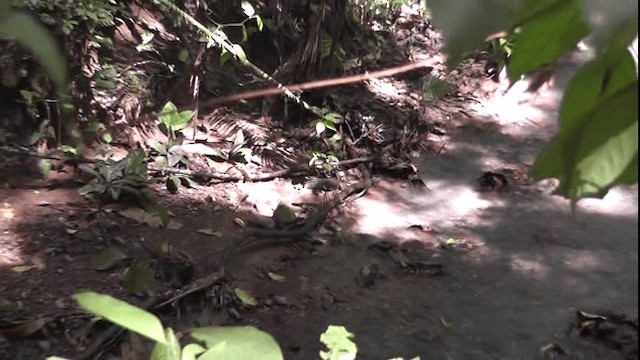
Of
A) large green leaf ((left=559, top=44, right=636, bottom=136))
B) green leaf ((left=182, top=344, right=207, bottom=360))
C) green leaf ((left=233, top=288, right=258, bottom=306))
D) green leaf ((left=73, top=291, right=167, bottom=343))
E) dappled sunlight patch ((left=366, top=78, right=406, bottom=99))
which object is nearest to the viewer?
large green leaf ((left=559, top=44, right=636, bottom=136))

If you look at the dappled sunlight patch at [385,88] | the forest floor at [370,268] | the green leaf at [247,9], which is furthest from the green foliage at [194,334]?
the dappled sunlight patch at [385,88]

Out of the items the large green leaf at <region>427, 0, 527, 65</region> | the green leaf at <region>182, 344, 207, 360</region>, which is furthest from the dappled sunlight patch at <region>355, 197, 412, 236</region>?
the large green leaf at <region>427, 0, 527, 65</region>

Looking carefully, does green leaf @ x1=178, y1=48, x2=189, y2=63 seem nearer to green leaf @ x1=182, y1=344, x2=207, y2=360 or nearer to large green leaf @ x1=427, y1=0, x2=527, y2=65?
green leaf @ x1=182, y1=344, x2=207, y2=360

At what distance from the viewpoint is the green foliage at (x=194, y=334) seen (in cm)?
73

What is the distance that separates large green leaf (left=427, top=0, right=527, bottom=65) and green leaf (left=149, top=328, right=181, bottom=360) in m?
0.72

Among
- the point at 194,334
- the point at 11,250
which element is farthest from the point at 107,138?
the point at 194,334

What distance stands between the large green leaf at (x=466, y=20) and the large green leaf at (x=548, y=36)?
0.36 ft

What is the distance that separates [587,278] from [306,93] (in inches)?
70.2

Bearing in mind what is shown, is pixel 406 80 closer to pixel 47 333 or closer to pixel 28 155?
pixel 28 155

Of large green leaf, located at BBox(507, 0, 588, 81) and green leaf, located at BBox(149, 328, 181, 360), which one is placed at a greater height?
large green leaf, located at BBox(507, 0, 588, 81)

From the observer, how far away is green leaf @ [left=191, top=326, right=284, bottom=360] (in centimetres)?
86

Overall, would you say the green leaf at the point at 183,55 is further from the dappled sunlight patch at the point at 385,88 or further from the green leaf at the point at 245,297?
the green leaf at the point at 245,297

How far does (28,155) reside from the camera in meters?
2.67

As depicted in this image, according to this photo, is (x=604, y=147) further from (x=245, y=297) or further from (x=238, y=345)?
(x=245, y=297)
